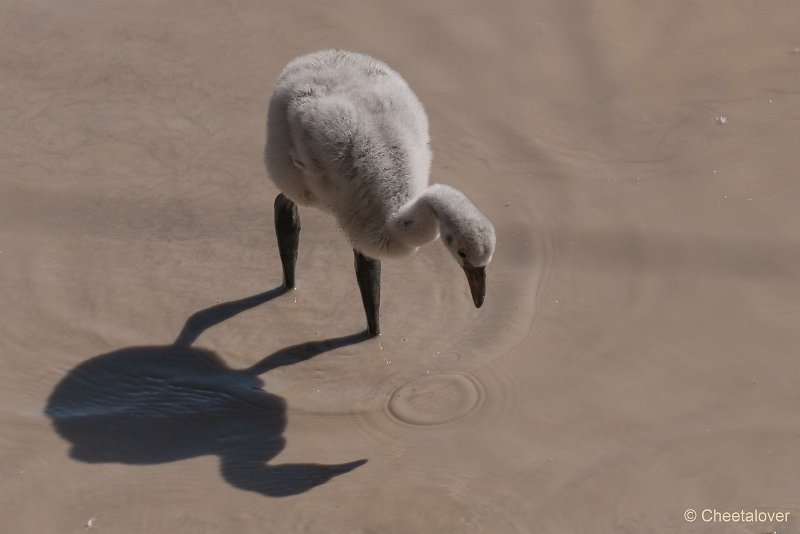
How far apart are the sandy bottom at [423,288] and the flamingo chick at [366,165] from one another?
0.66 meters

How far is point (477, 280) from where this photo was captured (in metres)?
5.49

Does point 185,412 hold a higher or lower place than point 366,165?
lower

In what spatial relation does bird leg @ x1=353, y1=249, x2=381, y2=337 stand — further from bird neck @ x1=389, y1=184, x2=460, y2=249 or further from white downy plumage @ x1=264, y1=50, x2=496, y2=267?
bird neck @ x1=389, y1=184, x2=460, y2=249

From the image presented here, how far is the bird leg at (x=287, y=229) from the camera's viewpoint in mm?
6328

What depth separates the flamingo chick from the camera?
5375mm

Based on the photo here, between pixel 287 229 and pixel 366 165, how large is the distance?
3.10ft

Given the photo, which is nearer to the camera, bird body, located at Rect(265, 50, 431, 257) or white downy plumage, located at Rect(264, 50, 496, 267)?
white downy plumage, located at Rect(264, 50, 496, 267)

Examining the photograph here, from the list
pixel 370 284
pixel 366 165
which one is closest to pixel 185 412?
pixel 370 284

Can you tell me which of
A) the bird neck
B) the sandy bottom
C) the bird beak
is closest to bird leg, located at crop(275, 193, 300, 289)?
the sandy bottom

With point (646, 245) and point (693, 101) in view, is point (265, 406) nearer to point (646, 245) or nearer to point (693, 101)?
point (646, 245)

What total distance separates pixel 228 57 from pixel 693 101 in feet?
10.6

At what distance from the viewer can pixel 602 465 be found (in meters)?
5.26

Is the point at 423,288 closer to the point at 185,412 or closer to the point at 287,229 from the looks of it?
the point at 287,229

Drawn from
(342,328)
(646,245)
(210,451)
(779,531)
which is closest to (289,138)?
(342,328)
